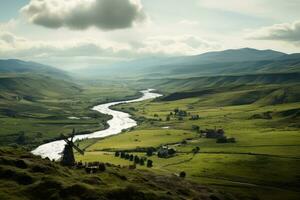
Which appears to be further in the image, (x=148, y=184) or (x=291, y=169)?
(x=291, y=169)

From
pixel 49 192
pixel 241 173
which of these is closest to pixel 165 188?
pixel 49 192

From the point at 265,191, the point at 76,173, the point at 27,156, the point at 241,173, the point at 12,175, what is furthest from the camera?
the point at 241,173

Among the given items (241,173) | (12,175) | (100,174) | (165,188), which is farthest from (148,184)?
(241,173)

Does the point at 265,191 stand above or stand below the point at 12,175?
below

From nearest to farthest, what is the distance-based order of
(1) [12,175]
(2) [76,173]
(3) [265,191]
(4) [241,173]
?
(1) [12,175] < (2) [76,173] < (3) [265,191] < (4) [241,173]

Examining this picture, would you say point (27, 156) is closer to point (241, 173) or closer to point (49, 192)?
point (49, 192)

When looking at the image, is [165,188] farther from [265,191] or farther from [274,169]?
[274,169]
